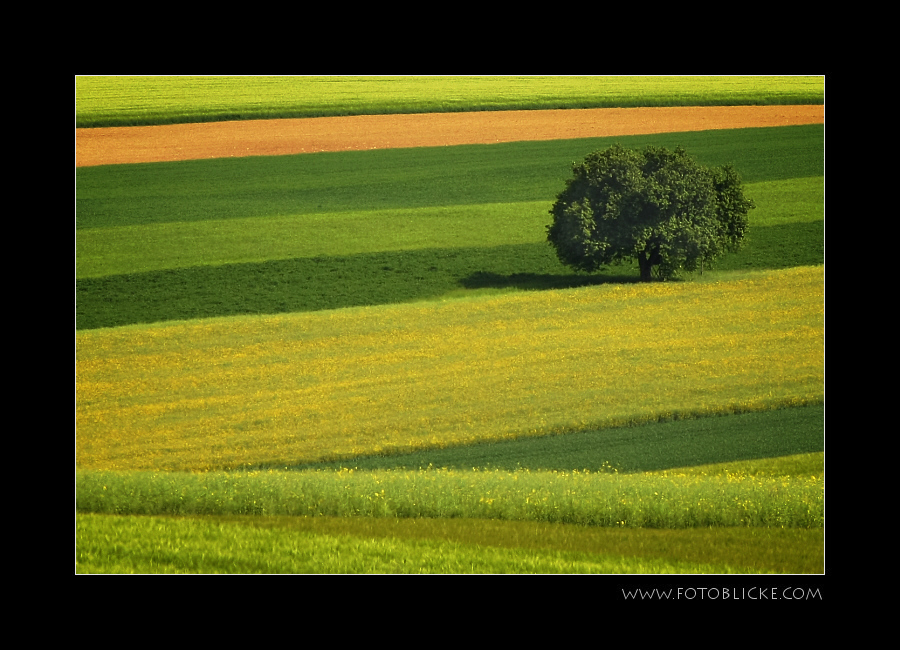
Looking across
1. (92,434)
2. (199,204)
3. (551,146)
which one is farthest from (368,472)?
(551,146)

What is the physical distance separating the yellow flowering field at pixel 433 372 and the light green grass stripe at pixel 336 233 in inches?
31.7

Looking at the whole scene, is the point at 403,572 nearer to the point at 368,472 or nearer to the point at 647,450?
the point at 368,472

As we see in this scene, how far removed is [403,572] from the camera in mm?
9680

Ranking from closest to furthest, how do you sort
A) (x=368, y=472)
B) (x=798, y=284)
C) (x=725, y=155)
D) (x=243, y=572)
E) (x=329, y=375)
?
(x=243, y=572) < (x=368, y=472) < (x=329, y=375) < (x=798, y=284) < (x=725, y=155)

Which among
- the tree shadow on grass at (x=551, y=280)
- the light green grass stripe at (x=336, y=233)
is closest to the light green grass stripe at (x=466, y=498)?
the light green grass stripe at (x=336, y=233)

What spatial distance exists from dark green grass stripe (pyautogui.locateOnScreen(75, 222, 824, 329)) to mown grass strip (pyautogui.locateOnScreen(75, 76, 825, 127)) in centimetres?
183

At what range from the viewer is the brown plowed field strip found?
495 inches

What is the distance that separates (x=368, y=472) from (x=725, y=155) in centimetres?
636

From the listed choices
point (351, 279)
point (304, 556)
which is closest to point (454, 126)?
point (351, 279)

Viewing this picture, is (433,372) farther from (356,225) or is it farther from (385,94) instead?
(385,94)

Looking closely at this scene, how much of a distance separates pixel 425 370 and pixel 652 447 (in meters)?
2.77

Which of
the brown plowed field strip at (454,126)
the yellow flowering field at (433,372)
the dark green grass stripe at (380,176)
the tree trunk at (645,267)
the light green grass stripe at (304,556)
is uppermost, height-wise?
the brown plowed field strip at (454,126)

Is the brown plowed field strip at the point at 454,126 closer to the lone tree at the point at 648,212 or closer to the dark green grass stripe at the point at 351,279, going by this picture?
the lone tree at the point at 648,212

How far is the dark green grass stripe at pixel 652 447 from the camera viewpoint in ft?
35.3
